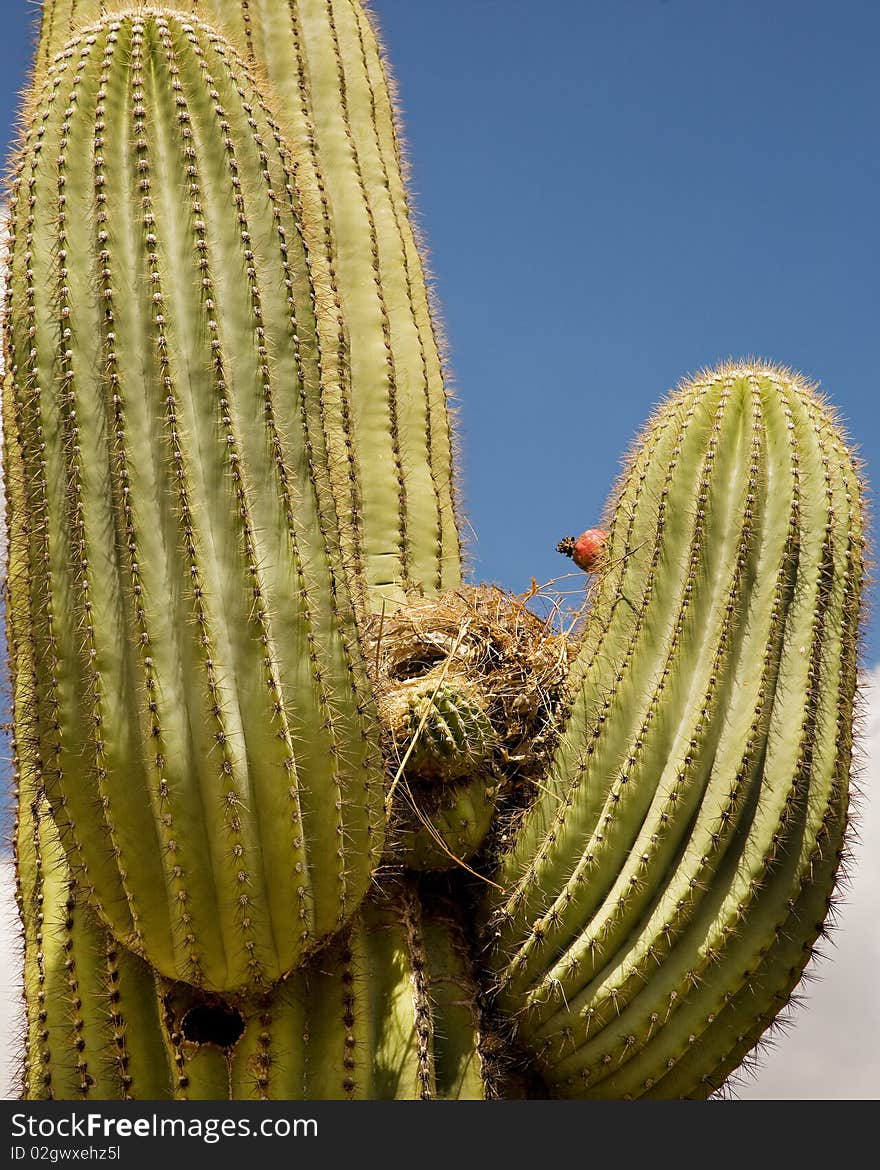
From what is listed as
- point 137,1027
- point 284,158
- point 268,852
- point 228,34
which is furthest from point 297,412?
point 228,34

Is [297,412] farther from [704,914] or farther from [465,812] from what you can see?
[704,914]

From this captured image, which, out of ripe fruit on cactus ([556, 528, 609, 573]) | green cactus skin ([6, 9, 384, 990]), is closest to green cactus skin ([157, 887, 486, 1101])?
green cactus skin ([6, 9, 384, 990])

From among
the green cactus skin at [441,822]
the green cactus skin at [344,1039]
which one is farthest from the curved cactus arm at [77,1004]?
the green cactus skin at [441,822]

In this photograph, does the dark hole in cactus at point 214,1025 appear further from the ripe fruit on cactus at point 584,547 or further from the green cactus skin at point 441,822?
the ripe fruit on cactus at point 584,547

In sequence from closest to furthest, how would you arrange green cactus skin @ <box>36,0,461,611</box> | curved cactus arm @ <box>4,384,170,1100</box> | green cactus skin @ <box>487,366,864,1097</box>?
curved cactus arm @ <box>4,384,170,1100</box>, green cactus skin @ <box>487,366,864,1097</box>, green cactus skin @ <box>36,0,461,611</box>

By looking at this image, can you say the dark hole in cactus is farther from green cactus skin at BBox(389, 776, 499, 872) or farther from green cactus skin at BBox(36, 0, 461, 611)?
green cactus skin at BBox(36, 0, 461, 611)

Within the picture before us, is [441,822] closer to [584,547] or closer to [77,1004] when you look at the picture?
[77,1004]
